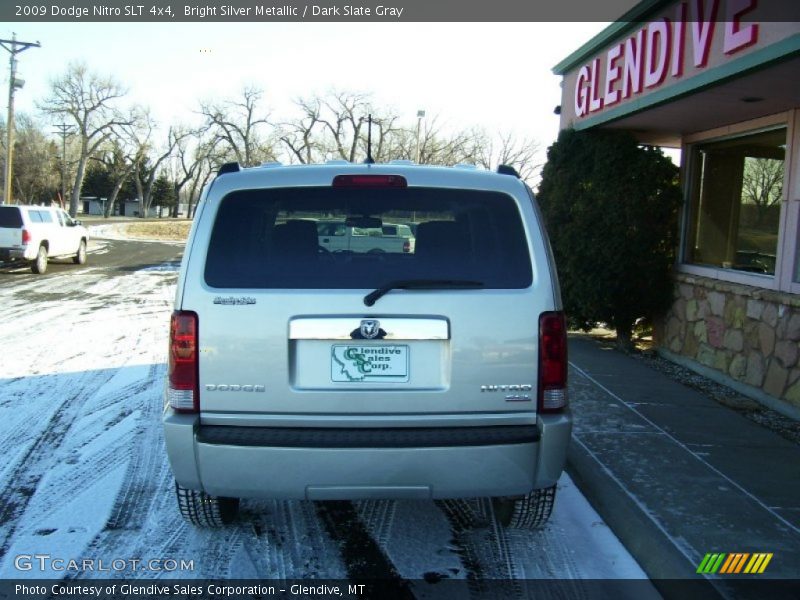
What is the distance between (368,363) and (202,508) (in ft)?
4.30

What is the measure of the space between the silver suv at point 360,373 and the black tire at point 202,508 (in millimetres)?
400

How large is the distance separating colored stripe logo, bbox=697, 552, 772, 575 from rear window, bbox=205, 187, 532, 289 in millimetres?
1632

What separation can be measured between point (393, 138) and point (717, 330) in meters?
44.9

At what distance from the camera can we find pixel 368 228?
12.2 ft

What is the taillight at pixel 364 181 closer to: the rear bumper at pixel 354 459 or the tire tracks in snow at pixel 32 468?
the rear bumper at pixel 354 459

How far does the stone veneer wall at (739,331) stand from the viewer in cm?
650

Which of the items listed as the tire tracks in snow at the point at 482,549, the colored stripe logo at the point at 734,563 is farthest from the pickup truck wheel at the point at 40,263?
the colored stripe logo at the point at 734,563

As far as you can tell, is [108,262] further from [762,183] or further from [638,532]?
[638,532]

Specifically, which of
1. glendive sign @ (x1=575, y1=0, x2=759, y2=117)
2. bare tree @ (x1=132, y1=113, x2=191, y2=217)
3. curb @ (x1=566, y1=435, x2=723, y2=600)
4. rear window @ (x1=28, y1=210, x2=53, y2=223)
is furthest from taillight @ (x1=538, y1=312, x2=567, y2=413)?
bare tree @ (x1=132, y1=113, x2=191, y2=217)

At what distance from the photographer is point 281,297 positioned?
127 inches

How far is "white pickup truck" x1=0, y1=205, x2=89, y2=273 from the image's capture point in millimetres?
17766

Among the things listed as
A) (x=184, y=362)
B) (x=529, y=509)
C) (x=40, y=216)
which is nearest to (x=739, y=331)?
(x=529, y=509)

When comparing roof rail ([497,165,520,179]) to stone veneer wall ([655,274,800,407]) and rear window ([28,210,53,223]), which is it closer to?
stone veneer wall ([655,274,800,407])

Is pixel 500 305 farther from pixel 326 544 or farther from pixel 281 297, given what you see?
pixel 326 544
